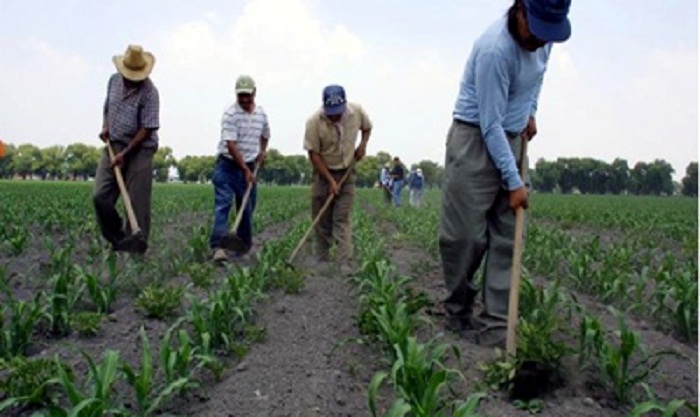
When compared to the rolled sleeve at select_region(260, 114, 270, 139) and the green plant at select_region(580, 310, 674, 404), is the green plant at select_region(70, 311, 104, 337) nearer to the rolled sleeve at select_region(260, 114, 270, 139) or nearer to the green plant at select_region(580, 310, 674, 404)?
the green plant at select_region(580, 310, 674, 404)

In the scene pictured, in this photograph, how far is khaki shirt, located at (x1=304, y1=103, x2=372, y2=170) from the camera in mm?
6961

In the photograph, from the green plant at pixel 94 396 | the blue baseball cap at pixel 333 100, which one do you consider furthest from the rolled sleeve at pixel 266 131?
the green plant at pixel 94 396

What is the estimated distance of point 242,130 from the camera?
273 inches

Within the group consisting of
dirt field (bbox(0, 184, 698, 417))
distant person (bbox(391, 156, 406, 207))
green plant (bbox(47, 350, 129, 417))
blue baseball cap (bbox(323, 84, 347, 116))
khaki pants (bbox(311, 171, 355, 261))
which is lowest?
dirt field (bbox(0, 184, 698, 417))

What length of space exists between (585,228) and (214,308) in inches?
588

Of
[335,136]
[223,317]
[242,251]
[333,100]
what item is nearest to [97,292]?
[223,317]

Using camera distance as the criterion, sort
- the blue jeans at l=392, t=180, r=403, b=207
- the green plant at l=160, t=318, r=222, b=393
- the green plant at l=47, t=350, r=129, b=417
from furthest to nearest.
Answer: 1. the blue jeans at l=392, t=180, r=403, b=207
2. the green plant at l=160, t=318, r=222, b=393
3. the green plant at l=47, t=350, r=129, b=417

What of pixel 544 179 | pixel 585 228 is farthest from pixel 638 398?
pixel 544 179

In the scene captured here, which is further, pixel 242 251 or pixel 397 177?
pixel 397 177

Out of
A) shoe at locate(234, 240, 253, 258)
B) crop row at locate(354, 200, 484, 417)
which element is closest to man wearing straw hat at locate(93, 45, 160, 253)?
shoe at locate(234, 240, 253, 258)

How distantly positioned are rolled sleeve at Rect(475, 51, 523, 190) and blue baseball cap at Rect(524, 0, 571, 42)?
0.90 feet

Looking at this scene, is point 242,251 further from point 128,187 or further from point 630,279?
point 630,279

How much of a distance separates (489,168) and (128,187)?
367 cm

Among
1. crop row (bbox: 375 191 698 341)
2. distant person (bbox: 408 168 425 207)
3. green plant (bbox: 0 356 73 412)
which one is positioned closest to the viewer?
green plant (bbox: 0 356 73 412)
